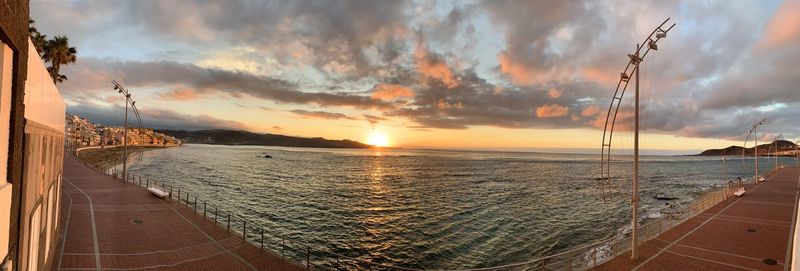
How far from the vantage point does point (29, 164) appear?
8.20 metres

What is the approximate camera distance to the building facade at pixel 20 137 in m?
6.05

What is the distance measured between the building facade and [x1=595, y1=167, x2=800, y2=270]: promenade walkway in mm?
19042

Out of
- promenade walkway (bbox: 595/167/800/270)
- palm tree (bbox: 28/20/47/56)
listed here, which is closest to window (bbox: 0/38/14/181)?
promenade walkway (bbox: 595/167/800/270)

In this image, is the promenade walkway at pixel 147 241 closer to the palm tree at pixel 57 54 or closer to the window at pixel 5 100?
the window at pixel 5 100

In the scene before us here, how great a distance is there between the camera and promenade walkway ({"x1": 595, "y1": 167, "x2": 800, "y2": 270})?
17.5 metres

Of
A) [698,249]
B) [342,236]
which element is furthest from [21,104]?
[698,249]

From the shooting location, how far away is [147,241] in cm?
1875

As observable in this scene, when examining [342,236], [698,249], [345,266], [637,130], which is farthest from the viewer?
[342,236]

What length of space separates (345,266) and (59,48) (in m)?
44.9

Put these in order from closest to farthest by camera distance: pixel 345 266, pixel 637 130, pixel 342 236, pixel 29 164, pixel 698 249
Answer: pixel 29 164 → pixel 637 130 → pixel 698 249 → pixel 345 266 → pixel 342 236

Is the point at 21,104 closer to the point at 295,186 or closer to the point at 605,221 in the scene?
the point at 605,221

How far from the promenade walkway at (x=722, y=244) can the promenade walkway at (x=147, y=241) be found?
16377mm

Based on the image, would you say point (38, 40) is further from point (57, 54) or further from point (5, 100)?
point (5, 100)

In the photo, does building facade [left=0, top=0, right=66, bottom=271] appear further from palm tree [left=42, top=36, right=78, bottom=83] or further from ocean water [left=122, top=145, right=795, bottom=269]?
palm tree [left=42, top=36, right=78, bottom=83]
